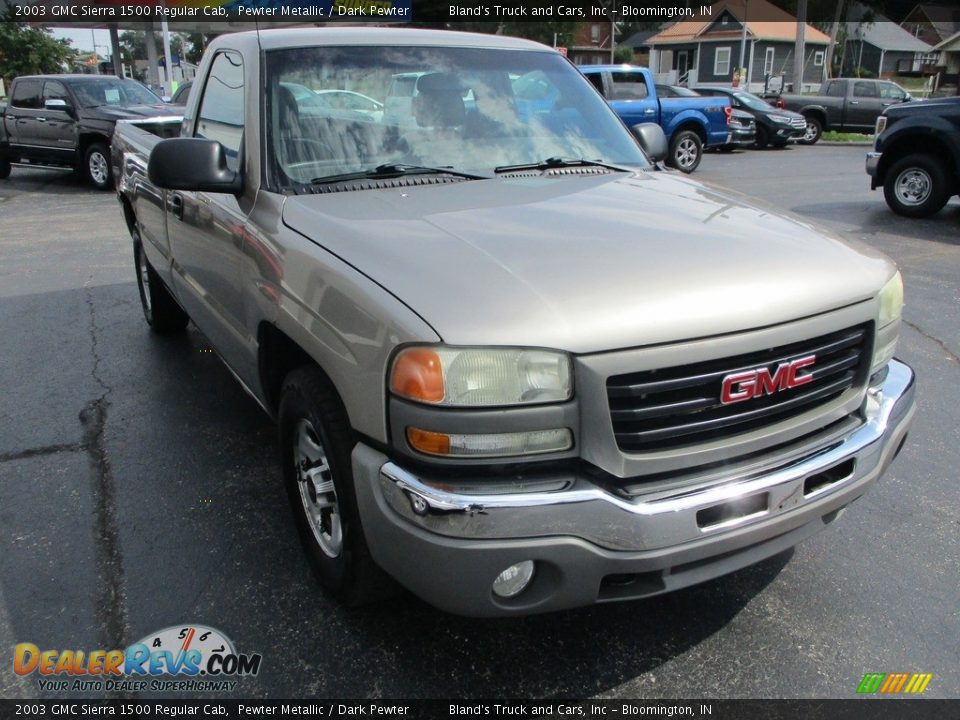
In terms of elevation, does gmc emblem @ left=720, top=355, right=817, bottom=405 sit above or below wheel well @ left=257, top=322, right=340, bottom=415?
above

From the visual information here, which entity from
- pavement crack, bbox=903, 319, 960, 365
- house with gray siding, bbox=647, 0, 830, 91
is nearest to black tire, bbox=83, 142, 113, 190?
pavement crack, bbox=903, 319, 960, 365

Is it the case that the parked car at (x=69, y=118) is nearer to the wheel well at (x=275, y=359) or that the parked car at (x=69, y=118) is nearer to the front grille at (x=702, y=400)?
the wheel well at (x=275, y=359)

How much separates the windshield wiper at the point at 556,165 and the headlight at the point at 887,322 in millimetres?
1221

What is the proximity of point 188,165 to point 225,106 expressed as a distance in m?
0.78

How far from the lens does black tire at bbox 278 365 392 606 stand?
232cm

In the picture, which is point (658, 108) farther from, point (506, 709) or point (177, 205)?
point (506, 709)

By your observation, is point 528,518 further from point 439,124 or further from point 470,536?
point 439,124

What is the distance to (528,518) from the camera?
1.96m

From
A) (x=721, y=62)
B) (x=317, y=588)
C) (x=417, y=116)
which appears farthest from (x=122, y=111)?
(x=721, y=62)

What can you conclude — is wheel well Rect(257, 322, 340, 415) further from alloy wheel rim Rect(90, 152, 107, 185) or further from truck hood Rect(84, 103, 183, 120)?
alloy wheel rim Rect(90, 152, 107, 185)

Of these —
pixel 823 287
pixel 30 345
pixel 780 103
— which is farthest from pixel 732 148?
pixel 823 287

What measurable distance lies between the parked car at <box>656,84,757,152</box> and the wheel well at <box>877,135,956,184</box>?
7.70 m

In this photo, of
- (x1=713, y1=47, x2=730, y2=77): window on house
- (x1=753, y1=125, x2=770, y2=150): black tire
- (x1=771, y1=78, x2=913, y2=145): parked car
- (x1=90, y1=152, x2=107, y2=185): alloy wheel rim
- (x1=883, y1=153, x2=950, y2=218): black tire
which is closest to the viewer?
(x1=883, y1=153, x2=950, y2=218): black tire

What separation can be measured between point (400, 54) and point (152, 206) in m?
1.99
